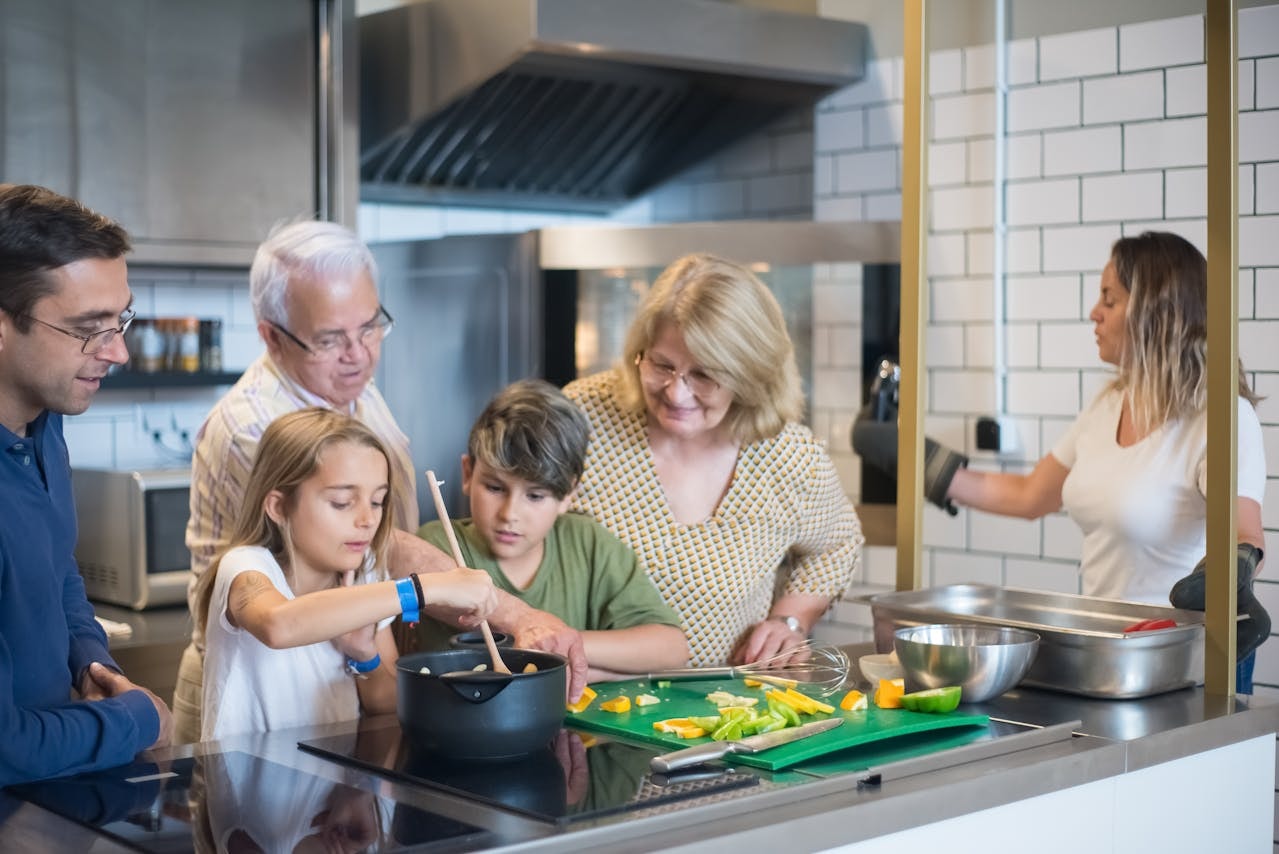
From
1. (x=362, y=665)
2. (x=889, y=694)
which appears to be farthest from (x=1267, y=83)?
(x=362, y=665)

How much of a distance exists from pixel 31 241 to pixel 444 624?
0.80 meters

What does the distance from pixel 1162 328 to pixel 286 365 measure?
1.52 m

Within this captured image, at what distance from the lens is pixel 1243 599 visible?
2102 mm

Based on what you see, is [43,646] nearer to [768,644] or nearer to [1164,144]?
[768,644]

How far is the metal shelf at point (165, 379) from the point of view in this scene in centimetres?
361

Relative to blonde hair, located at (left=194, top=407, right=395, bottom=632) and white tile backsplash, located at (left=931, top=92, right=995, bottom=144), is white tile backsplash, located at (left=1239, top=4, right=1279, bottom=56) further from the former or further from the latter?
blonde hair, located at (left=194, top=407, right=395, bottom=632)

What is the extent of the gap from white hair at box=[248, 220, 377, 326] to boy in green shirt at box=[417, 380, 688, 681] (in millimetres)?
388

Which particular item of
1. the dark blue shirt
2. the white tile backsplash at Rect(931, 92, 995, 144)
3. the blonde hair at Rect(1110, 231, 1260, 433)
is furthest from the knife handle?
the white tile backsplash at Rect(931, 92, 995, 144)

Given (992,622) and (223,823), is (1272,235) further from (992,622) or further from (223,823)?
(223,823)

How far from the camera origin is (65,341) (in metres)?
1.69

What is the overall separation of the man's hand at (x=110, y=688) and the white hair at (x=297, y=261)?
2.35 feet

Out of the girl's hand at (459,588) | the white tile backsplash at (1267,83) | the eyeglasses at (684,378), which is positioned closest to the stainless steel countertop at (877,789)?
the girl's hand at (459,588)

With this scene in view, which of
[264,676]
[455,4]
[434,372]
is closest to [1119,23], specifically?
[455,4]

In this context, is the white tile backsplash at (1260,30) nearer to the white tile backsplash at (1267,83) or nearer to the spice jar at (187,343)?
the white tile backsplash at (1267,83)
